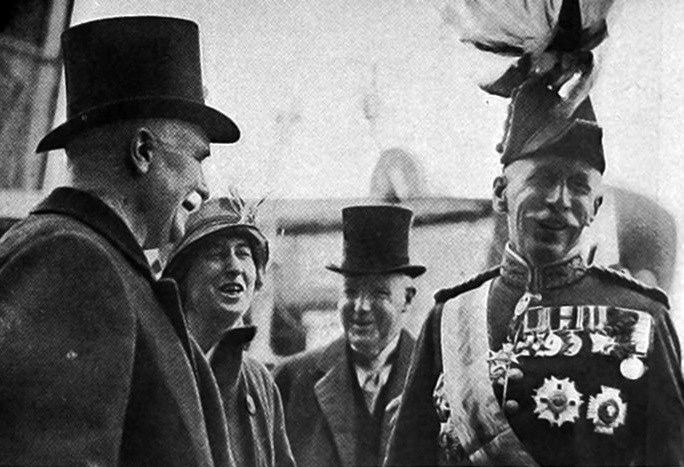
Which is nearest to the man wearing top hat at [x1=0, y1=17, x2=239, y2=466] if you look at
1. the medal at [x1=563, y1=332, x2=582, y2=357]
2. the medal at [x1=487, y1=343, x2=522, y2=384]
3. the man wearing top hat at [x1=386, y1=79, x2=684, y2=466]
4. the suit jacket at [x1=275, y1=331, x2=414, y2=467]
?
the suit jacket at [x1=275, y1=331, x2=414, y2=467]

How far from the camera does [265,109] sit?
3.95 metres

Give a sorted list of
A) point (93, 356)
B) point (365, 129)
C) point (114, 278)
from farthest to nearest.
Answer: point (365, 129) < point (114, 278) < point (93, 356)

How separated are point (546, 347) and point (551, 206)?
445mm

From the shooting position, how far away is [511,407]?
11.4 ft

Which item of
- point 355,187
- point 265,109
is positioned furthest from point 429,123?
point 265,109

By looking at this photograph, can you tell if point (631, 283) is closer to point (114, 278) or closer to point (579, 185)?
point (579, 185)

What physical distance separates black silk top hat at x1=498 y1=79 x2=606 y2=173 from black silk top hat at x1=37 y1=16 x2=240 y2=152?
38.8 inches

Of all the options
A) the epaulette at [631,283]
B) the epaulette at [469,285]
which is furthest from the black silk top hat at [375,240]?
the epaulette at [631,283]

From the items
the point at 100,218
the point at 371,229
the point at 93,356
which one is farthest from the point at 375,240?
the point at 93,356

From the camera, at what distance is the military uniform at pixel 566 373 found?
344 centimetres

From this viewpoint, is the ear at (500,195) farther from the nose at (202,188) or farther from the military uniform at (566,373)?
the nose at (202,188)

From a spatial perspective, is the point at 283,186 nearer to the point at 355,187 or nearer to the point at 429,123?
the point at 355,187

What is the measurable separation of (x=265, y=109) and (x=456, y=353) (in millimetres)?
1068

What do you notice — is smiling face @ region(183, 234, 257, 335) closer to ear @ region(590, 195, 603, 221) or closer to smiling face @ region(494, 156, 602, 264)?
smiling face @ region(494, 156, 602, 264)
